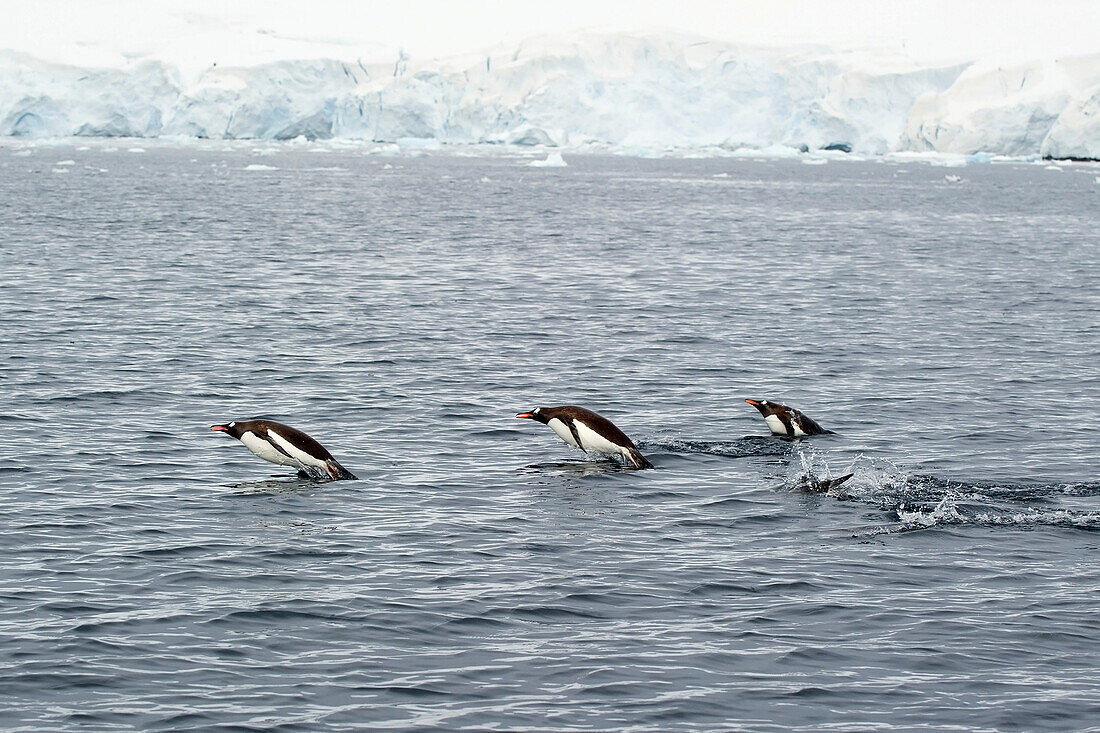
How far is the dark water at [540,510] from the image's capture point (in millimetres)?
8812

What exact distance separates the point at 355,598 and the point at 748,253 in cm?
3743

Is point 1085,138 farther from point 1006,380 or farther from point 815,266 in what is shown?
point 1006,380

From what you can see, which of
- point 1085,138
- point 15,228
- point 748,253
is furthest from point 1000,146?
point 15,228

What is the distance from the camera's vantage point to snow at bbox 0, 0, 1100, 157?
143875mm

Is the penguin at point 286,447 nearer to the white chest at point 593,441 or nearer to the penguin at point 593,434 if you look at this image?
the penguin at point 593,434

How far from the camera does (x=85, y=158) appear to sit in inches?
4774

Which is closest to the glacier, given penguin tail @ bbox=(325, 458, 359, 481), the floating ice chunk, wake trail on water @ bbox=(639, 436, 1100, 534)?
the floating ice chunk

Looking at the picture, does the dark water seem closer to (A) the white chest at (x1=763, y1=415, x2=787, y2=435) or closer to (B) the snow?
(A) the white chest at (x1=763, y1=415, x2=787, y2=435)

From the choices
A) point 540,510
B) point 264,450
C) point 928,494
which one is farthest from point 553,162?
point 540,510

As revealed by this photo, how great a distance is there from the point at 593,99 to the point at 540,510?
157 m

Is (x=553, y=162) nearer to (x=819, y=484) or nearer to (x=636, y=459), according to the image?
(x=636, y=459)

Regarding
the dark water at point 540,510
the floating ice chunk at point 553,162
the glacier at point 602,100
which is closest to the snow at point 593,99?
the glacier at point 602,100

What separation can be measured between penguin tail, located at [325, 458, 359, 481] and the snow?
131234 mm

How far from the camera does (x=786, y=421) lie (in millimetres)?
16922
